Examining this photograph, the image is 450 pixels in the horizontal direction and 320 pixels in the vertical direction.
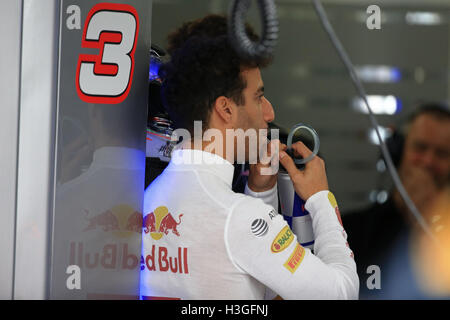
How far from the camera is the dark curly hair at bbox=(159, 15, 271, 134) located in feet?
4.77

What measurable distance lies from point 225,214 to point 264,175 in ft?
0.68

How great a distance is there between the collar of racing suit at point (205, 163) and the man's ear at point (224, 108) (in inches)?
3.8

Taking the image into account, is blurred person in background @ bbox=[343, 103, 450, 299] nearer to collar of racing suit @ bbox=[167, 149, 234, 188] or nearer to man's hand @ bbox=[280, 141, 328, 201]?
man's hand @ bbox=[280, 141, 328, 201]

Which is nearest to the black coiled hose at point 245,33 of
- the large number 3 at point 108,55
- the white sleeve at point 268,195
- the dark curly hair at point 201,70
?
the dark curly hair at point 201,70

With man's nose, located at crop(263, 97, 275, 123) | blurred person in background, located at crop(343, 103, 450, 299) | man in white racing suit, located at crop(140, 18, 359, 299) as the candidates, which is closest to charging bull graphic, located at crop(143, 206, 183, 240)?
man in white racing suit, located at crop(140, 18, 359, 299)

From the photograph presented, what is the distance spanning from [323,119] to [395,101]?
312 millimetres

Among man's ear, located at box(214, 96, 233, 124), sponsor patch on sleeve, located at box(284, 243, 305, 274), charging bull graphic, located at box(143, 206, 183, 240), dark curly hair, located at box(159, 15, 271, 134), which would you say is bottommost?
sponsor patch on sleeve, located at box(284, 243, 305, 274)

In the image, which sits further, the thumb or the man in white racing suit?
the thumb

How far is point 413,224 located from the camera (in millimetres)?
1573

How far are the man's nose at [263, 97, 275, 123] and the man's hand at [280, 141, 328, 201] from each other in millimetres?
92

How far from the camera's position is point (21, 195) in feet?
4.66

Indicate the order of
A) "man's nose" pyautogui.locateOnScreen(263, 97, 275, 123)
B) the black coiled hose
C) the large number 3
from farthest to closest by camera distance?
"man's nose" pyautogui.locateOnScreen(263, 97, 275, 123) < the large number 3 < the black coiled hose

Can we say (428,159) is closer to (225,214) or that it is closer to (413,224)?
(413,224)

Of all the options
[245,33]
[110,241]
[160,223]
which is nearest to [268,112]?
[245,33]
